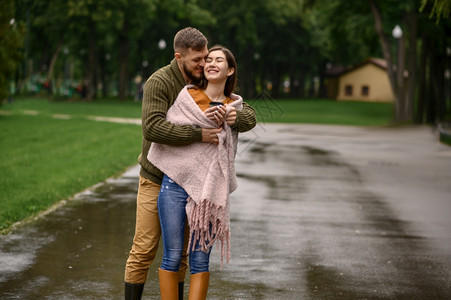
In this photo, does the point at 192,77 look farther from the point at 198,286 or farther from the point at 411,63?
the point at 411,63

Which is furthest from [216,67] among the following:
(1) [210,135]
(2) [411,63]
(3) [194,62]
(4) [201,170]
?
(2) [411,63]

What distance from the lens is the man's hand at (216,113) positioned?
4.32 meters

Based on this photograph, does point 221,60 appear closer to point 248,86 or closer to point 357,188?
point 357,188

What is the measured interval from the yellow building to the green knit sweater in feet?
269

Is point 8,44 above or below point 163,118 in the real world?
above

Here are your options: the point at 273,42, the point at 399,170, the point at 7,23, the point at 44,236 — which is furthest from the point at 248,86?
the point at 44,236

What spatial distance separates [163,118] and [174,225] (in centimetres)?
59

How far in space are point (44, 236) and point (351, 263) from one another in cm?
298

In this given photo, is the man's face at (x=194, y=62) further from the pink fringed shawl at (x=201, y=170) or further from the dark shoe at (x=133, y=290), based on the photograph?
the dark shoe at (x=133, y=290)

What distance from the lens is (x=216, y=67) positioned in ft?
14.5

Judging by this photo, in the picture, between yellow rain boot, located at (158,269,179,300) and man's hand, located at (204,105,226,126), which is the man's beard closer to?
man's hand, located at (204,105,226,126)

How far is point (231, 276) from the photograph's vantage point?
6410mm

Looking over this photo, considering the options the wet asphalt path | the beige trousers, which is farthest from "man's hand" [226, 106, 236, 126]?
the wet asphalt path

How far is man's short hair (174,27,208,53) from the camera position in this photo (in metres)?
4.46
